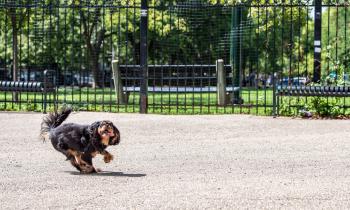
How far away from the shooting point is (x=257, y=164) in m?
8.94

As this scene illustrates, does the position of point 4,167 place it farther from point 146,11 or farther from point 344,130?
point 146,11

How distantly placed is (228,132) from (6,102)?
249 inches

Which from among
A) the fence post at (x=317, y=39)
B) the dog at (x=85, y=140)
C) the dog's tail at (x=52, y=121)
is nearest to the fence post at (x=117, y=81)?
the fence post at (x=317, y=39)

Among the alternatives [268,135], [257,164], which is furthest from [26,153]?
[268,135]

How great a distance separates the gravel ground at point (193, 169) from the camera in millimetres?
6715

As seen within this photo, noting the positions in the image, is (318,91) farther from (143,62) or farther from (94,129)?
(94,129)

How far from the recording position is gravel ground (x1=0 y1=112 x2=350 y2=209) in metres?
6.71

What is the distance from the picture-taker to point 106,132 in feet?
25.4

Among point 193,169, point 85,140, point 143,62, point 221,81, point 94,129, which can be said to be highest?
point 143,62

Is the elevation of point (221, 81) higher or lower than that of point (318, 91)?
higher

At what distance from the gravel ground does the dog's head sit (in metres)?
0.38

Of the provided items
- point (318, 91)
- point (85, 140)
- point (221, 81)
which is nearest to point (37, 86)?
point (221, 81)

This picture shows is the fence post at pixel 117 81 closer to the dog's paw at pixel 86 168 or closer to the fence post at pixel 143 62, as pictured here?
the fence post at pixel 143 62

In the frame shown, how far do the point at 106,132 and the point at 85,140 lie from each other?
0.35 m
